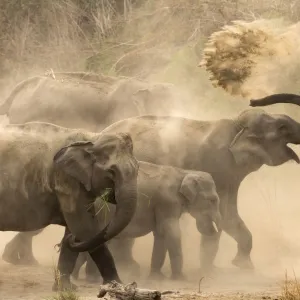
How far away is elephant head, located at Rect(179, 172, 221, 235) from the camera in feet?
42.0

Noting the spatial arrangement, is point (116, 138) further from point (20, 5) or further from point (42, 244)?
point (20, 5)

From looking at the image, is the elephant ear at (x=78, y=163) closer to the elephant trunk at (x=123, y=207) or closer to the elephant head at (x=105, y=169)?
the elephant head at (x=105, y=169)

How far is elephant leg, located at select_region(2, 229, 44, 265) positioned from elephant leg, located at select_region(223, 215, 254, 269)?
81.9 inches

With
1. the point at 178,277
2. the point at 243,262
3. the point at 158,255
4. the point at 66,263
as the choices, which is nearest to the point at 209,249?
the point at 243,262

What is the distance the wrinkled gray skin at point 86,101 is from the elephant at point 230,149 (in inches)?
106

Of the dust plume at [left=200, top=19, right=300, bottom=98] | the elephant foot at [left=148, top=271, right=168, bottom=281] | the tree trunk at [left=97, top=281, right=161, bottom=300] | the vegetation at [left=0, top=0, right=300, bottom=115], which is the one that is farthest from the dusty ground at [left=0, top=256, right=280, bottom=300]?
the vegetation at [left=0, top=0, right=300, bottom=115]

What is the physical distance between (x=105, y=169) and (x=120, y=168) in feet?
0.59

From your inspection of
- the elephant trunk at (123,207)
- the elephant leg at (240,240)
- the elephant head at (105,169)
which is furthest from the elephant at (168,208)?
the elephant trunk at (123,207)

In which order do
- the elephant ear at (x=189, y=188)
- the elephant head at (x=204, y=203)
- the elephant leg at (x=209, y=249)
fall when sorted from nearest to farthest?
Answer: the elephant ear at (x=189, y=188) < the elephant head at (x=204, y=203) < the elephant leg at (x=209, y=249)

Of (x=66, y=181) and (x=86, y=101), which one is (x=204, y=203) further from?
(x=86, y=101)

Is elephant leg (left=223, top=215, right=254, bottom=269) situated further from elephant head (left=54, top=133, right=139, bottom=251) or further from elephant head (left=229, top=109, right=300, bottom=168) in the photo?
elephant head (left=54, top=133, right=139, bottom=251)

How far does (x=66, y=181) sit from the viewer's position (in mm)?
10945

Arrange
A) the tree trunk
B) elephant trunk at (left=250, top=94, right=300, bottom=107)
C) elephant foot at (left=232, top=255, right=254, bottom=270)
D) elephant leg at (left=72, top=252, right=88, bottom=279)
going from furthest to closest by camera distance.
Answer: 1. elephant foot at (left=232, top=255, right=254, bottom=270)
2. elephant leg at (left=72, top=252, right=88, bottom=279)
3. elephant trunk at (left=250, top=94, right=300, bottom=107)
4. the tree trunk

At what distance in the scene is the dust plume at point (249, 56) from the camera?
1462cm
